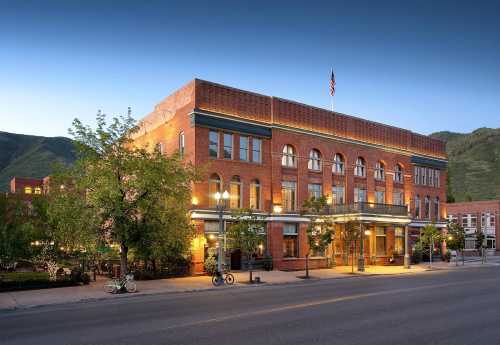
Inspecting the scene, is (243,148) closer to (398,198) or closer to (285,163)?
(285,163)

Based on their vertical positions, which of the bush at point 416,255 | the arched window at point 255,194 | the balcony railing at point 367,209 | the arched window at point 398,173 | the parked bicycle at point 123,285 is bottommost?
the bush at point 416,255

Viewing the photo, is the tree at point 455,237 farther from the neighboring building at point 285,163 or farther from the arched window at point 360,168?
the arched window at point 360,168

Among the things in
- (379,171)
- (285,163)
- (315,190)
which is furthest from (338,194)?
(285,163)

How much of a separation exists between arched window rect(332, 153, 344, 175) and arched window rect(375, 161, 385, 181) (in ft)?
17.9

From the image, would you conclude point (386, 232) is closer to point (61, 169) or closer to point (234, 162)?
point (234, 162)

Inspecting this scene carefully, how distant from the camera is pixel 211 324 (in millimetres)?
14875

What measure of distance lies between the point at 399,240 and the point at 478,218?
4501cm

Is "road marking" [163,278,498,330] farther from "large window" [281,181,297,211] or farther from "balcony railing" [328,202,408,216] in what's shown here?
"large window" [281,181,297,211]

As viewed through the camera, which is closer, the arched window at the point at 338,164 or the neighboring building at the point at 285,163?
the neighboring building at the point at 285,163

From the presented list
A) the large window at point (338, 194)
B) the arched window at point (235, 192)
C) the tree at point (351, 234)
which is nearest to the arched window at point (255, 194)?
the arched window at point (235, 192)

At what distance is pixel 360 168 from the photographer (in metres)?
48.7

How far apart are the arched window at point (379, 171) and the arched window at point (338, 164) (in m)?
5.44

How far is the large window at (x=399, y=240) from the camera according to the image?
162 feet

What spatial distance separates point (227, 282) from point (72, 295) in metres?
9.57
